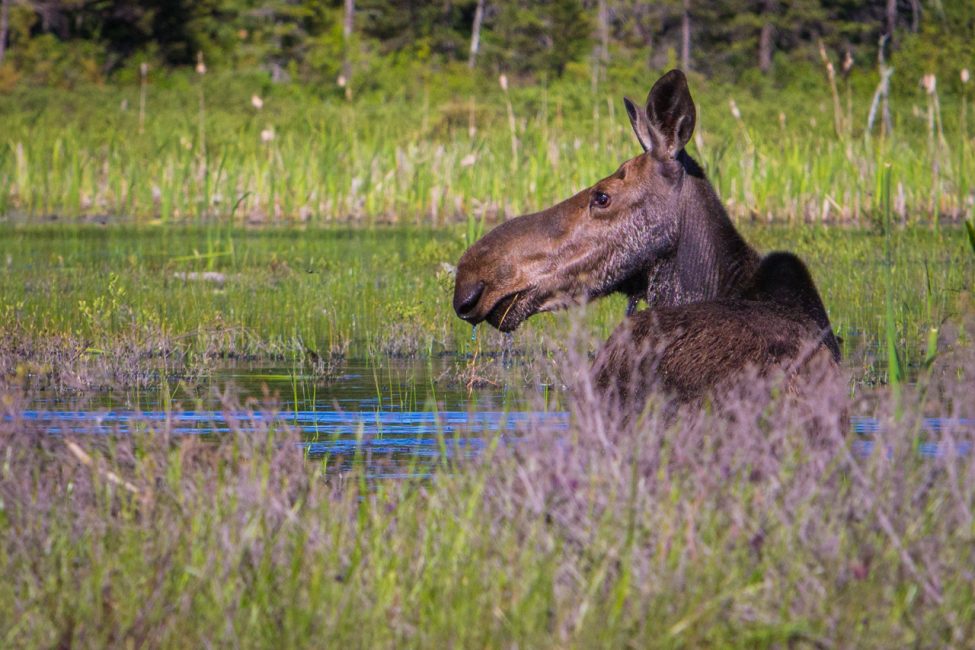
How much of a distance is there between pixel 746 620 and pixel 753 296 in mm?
2262

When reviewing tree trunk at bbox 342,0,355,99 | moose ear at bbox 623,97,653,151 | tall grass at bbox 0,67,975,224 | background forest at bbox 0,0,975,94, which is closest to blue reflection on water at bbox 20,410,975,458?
moose ear at bbox 623,97,653,151

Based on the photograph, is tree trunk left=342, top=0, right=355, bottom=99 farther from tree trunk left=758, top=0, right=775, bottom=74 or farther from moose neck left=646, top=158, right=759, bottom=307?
moose neck left=646, top=158, right=759, bottom=307

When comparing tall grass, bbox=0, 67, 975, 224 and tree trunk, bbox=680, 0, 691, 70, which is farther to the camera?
tree trunk, bbox=680, 0, 691, 70

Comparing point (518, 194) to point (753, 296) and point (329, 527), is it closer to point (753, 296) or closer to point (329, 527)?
point (753, 296)

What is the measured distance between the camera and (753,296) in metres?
5.61

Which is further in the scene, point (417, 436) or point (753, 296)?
point (417, 436)

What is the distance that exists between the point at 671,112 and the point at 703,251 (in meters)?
0.56

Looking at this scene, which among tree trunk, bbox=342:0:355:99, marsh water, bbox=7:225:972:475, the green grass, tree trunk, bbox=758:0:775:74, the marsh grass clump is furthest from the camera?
tree trunk, bbox=758:0:775:74

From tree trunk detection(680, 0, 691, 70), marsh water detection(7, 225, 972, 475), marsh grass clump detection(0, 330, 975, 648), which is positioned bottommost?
marsh grass clump detection(0, 330, 975, 648)

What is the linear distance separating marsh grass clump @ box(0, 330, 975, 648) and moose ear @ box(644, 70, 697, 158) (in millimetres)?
1828

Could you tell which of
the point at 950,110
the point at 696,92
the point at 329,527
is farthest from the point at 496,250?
the point at 696,92

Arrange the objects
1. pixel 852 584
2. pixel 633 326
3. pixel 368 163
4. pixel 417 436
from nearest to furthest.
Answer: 1. pixel 852 584
2. pixel 633 326
3. pixel 417 436
4. pixel 368 163

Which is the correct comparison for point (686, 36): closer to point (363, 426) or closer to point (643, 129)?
point (363, 426)

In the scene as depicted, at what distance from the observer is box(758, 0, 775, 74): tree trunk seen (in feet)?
191
